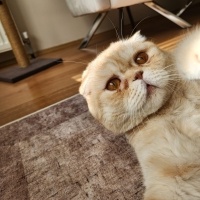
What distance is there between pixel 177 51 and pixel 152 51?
0.08 metres

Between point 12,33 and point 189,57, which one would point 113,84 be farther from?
point 12,33

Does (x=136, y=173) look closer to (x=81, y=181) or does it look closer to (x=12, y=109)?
(x=81, y=181)

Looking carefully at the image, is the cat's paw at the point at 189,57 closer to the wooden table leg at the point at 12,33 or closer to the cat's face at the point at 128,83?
the cat's face at the point at 128,83

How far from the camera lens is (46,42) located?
2697 millimetres

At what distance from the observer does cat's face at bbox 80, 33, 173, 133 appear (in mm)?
576

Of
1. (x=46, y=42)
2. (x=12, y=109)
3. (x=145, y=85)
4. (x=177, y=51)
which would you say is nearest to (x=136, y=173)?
(x=145, y=85)

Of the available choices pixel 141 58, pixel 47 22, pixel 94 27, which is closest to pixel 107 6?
pixel 94 27

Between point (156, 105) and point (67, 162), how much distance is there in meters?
0.31

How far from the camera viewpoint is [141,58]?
0.64m

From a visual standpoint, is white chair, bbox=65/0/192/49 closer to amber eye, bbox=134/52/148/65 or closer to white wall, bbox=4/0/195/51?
white wall, bbox=4/0/195/51

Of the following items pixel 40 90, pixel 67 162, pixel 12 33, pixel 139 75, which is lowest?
pixel 40 90

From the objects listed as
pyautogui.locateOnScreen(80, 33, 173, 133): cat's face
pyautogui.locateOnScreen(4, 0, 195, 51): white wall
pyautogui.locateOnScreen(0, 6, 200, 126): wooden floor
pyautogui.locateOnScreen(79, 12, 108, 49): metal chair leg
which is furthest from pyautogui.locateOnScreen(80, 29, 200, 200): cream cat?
pyautogui.locateOnScreen(4, 0, 195, 51): white wall

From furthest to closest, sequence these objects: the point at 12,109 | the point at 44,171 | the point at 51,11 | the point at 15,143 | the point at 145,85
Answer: the point at 51,11 < the point at 12,109 < the point at 15,143 < the point at 44,171 < the point at 145,85

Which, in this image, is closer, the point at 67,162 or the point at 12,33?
the point at 67,162
